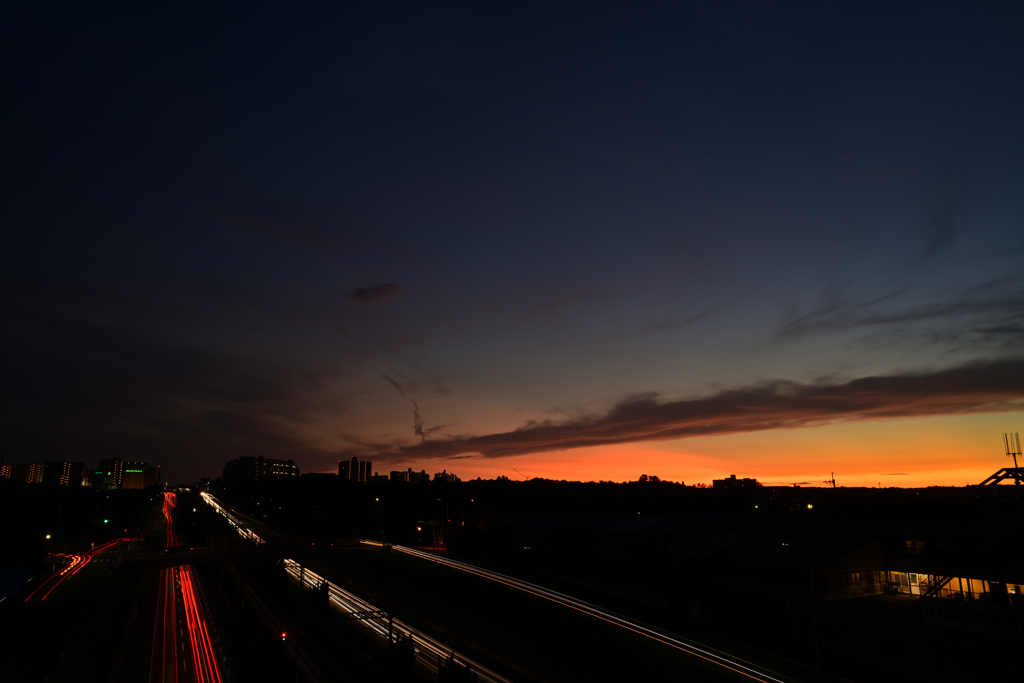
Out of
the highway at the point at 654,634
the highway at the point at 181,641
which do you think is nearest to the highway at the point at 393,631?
the highway at the point at 654,634

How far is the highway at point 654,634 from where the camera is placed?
108ft

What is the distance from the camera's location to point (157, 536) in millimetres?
119000

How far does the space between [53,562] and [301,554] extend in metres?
39.9

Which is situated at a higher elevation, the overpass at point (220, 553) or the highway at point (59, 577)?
the overpass at point (220, 553)

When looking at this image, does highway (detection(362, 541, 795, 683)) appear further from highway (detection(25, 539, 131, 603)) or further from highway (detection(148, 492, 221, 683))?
highway (detection(25, 539, 131, 603))

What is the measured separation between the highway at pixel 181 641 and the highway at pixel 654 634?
26.9 metres

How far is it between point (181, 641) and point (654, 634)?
131 feet

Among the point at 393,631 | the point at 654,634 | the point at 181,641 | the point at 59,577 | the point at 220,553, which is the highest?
the point at 220,553

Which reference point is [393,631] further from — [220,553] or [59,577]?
[59,577]

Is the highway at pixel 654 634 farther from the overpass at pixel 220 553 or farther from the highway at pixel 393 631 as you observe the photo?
the overpass at pixel 220 553

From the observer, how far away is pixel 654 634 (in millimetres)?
39656

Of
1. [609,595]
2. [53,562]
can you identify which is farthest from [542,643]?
[53,562]

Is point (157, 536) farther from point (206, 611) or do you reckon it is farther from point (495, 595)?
point (495, 595)

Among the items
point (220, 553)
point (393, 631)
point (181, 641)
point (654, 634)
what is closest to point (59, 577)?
point (220, 553)
